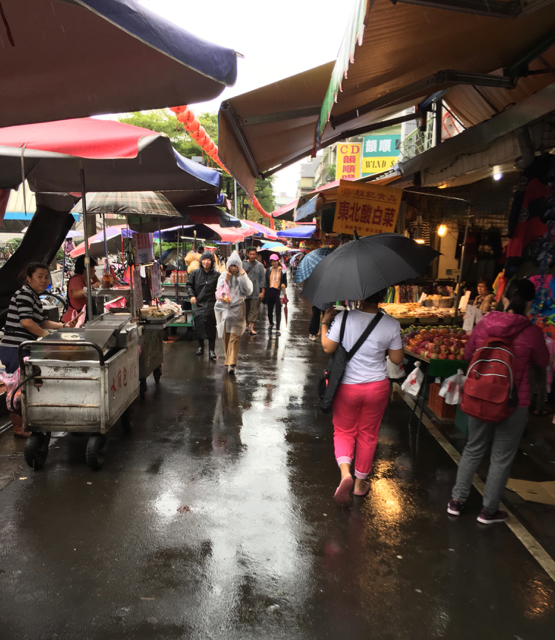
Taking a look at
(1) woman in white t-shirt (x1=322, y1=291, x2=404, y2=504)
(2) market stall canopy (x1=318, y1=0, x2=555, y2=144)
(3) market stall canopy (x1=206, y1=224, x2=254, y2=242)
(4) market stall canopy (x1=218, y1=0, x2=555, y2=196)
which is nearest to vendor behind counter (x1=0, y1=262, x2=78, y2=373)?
(4) market stall canopy (x1=218, y1=0, x2=555, y2=196)

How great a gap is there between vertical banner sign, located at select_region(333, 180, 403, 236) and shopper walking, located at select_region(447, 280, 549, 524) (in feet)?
8.95

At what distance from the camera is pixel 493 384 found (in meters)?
3.81

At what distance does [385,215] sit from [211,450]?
3.72 m

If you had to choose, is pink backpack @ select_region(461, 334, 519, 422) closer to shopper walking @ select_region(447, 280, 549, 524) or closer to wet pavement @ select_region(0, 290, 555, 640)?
shopper walking @ select_region(447, 280, 549, 524)

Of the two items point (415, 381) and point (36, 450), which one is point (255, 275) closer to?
point (415, 381)

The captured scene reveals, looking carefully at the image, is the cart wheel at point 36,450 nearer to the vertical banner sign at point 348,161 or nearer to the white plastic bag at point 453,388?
the white plastic bag at point 453,388

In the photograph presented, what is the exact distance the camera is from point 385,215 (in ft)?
21.4

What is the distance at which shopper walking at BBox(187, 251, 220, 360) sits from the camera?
9.98 metres

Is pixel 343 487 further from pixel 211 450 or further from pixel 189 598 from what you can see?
pixel 211 450

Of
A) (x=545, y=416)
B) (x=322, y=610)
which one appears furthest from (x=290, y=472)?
(x=545, y=416)

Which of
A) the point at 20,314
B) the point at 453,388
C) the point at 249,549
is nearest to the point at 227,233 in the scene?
the point at 20,314

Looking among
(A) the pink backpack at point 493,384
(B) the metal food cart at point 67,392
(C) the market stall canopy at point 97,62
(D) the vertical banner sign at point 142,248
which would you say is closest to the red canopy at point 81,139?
(C) the market stall canopy at point 97,62

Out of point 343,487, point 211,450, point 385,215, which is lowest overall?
point 211,450

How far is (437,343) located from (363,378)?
8.15ft
